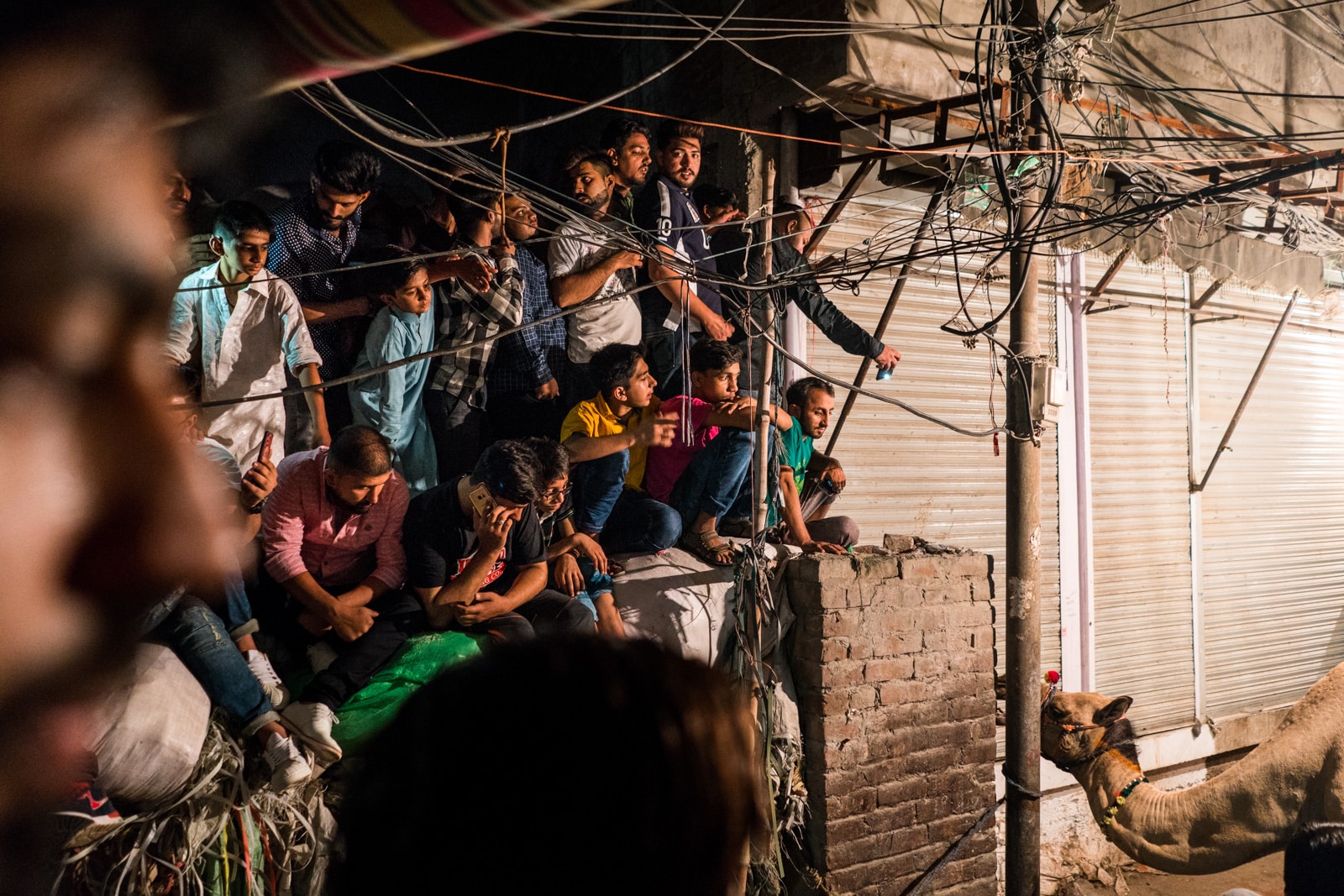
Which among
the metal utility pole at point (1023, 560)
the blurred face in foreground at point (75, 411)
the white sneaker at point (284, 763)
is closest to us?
the blurred face in foreground at point (75, 411)

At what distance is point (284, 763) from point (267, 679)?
39 centimetres

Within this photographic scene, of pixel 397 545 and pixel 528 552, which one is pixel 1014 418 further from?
pixel 397 545

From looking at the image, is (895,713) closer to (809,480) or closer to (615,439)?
(809,480)

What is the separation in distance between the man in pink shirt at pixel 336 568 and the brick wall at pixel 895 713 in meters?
2.23

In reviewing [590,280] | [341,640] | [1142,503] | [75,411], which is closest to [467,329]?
[590,280]

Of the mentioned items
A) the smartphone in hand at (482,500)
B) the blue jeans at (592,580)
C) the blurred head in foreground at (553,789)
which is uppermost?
the smartphone in hand at (482,500)

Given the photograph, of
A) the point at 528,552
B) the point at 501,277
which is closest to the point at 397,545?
the point at 528,552

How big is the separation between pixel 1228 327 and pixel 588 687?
1027 cm

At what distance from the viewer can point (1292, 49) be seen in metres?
8.95

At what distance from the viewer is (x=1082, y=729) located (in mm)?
5648

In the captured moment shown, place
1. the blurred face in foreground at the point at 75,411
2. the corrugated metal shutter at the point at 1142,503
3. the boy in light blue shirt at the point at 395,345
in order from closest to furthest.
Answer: the blurred face in foreground at the point at 75,411, the boy in light blue shirt at the point at 395,345, the corrugated metal shutter at the point at 1142,503

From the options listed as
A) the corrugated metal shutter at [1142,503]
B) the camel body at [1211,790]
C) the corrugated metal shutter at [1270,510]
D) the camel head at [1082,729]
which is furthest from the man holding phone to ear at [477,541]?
the corrugated metal shutter at [1270,510]

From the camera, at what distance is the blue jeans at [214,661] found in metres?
3.38

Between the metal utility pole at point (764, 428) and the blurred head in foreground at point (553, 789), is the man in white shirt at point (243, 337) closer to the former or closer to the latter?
the metal utility pole at point (764, 428)
